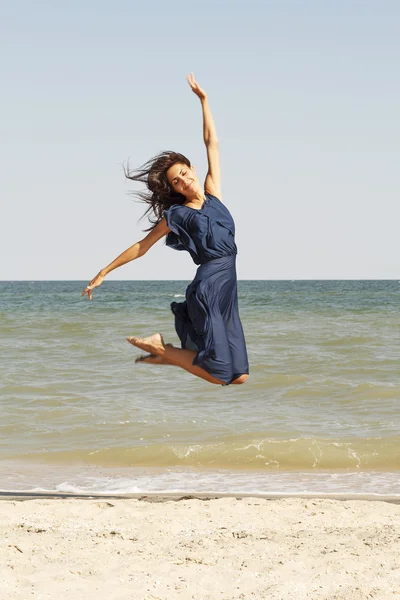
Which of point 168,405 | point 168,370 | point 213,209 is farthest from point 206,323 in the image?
point 168,370

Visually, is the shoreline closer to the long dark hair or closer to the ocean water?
the ocean water

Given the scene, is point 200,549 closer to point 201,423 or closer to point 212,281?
point 212,281

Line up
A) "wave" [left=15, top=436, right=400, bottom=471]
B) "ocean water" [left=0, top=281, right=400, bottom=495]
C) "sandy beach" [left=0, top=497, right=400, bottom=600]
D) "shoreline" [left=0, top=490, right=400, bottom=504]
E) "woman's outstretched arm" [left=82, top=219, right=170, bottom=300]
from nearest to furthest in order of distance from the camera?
"sandy beach" [left=0, top=497, right=400, bottom=600] < "woman's outstretched arm" [left=82, top=219, right=170, bottom=300] < "shoreline" [left=0, top=490, right=400, bottom=504] < "ocean water" [left=0, top=281, right=400, bottom=495] < "wave" [left=15, top=436, right=400, bottom=471]

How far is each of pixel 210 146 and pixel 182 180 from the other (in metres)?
0.34

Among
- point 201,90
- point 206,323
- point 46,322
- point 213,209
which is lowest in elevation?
point 46,322

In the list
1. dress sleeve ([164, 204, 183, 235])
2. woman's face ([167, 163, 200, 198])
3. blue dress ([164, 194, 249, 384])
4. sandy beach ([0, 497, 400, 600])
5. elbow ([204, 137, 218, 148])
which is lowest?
sandy beach ([0, 497, 400, 600])

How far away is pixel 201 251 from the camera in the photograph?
5.60m

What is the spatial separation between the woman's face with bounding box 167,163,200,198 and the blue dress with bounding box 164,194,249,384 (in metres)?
0.12

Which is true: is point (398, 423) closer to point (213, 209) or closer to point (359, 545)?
point (359, 545)

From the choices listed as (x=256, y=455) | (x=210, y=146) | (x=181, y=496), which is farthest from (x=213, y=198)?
(x=256, y=455)

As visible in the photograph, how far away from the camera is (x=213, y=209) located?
564 centimetres

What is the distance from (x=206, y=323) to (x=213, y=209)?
0.76 meters

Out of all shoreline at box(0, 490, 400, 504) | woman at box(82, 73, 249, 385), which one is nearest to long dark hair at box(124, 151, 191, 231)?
woman at box(82, 73, 249, 385)

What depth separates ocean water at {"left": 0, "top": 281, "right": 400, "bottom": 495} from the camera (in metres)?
8.42
